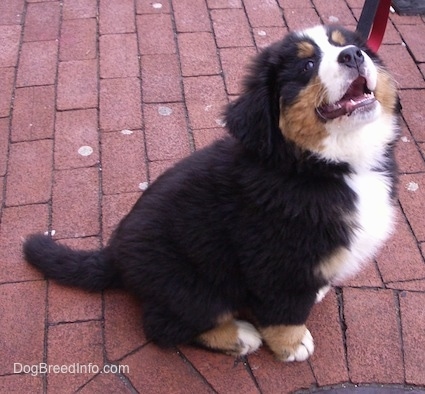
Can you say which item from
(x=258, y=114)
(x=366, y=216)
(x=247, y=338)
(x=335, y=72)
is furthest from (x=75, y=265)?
(x=335, y=72)

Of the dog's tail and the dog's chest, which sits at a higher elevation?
the dog's chest

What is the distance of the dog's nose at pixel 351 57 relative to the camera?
177 centimetres

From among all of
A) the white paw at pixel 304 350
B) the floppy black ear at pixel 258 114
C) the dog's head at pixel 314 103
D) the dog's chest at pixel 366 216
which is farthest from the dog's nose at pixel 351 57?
the white paw at pixel 304 350

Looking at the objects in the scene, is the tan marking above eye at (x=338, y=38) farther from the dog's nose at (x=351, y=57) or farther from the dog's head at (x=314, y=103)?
the dog's nose at (x=351, y=57)

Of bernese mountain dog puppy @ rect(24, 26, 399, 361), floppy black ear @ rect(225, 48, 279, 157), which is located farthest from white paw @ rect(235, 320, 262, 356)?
floppy black ear @ rect(225, 48, 279, 157)

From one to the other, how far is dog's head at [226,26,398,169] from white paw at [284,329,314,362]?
32.2 inches

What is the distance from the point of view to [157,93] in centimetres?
344

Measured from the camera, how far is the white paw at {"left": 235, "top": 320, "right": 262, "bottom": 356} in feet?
7.51

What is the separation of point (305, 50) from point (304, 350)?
118 cm

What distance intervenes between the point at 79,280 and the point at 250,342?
0.77m

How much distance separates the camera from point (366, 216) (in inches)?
77.6

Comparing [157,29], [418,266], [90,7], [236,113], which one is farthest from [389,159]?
[90,7]

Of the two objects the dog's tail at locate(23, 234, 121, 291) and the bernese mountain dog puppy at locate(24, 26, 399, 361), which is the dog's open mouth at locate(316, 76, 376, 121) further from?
the dog's tail at locate(23, 234, 121, 291)

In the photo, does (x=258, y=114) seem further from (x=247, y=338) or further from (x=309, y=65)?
(x=247, y=338)
